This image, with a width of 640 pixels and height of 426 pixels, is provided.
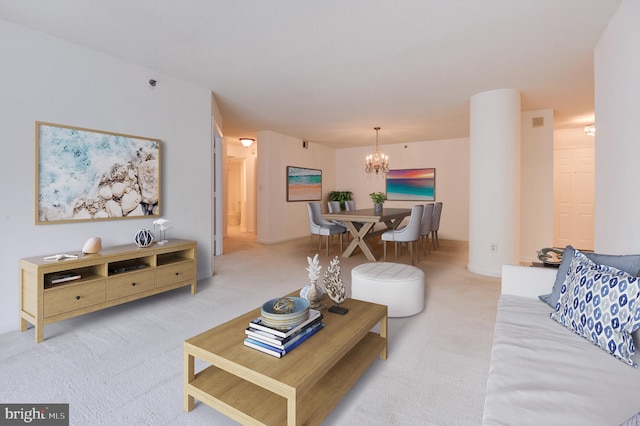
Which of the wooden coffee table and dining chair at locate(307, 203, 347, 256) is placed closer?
the wooden coffee table

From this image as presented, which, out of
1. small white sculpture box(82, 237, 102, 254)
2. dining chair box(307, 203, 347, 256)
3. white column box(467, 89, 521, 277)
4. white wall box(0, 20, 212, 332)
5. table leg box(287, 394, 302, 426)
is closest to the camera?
table leg box(287, 394, 302, 426)

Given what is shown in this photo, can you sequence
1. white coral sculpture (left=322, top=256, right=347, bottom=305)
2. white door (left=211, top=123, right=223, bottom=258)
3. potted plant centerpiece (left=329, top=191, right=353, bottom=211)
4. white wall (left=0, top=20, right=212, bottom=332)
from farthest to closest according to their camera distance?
potted plant centerpiece (left=329, top=191, right=353, bottom=211) → white door (left=211, top=123, right=223, bottom=258) → white wall (left=0, top=20, right=212, bottom=332) → white coral sculpture (left=322, top=256, right=347, bottom=305)

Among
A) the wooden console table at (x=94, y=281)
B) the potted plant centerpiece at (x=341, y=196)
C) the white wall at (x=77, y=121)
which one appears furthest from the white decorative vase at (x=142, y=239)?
the potted plant centerpiece at (x=341, y=196)

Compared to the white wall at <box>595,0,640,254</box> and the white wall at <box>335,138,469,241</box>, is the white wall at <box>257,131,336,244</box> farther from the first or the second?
the white wall at <box>595,0,640,254</box>

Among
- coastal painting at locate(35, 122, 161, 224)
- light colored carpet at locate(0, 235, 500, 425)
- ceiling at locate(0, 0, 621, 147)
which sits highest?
ceiling at locate(0, 0, 621, 147)

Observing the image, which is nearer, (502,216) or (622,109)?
(622,109)

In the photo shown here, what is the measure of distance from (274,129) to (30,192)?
4.34 meters

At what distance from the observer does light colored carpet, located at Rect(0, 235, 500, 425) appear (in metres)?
1.45

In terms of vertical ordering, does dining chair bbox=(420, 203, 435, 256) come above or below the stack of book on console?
above

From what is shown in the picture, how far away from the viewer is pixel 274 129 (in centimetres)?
626

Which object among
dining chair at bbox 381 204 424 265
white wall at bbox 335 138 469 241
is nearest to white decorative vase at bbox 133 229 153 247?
dining chair at bbox 381 204 424 265

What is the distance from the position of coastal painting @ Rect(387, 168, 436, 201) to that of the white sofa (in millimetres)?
6081

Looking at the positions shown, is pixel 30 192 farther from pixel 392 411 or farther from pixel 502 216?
pixel 502 216

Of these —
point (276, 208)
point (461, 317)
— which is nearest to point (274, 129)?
point (276, 208)
